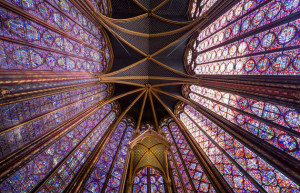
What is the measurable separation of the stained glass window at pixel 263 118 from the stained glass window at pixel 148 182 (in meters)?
5.87

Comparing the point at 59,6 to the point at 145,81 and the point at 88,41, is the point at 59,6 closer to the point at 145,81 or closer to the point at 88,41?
the point at 88,41

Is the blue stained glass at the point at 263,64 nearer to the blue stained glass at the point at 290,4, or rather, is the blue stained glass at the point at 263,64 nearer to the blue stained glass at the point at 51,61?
the blue stained glass at the point at 290,4

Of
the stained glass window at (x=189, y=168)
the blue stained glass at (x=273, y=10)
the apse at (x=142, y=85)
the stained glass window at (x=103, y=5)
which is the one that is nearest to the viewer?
the apse at (x=142, y=85)

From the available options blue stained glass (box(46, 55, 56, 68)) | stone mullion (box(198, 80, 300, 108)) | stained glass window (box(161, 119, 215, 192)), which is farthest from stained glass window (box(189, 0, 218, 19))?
blue stained glass (box(46, 55, 56, 68))

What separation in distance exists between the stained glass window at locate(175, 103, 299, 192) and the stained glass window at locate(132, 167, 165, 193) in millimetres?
3701

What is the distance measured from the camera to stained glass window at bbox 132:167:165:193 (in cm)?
837

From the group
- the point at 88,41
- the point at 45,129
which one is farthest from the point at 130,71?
the point at 45,129

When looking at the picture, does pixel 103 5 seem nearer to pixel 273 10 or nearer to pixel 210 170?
pixel 273 10

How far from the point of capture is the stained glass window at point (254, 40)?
14.1 feet

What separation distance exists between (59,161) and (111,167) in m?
3.32

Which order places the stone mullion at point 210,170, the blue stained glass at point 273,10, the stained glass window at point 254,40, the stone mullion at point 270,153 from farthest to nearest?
the stone mullion at point 210,170
the blue stained glass at point 273,10
the stained glass window at point 254,40
the stone mullion at point 270,153

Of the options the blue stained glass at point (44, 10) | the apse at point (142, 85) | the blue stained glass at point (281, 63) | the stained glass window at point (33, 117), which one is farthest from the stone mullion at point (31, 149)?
the blue stained glass at point (281, 63)

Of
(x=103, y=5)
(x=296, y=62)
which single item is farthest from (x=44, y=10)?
(x=296, y=62)

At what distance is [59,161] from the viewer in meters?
6.16
